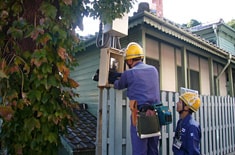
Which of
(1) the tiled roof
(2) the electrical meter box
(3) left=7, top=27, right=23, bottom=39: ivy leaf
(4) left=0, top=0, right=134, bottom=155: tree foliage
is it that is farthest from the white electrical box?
(1) the tiled roof

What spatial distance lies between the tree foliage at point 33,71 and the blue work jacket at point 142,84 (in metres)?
0.77

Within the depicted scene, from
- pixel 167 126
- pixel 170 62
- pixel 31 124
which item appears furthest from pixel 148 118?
pixel 170 62

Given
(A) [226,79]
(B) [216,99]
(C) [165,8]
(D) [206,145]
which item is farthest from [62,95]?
(A) [226,79]

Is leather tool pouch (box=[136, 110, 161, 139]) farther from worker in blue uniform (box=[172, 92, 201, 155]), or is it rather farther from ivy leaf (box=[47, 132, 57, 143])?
ivy leaf (box=[47, 132, 57, 143])

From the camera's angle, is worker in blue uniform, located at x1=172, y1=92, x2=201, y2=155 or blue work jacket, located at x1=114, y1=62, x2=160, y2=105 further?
worker in blue uniform, located at x1=172, y1=92, x2=201, y2=155

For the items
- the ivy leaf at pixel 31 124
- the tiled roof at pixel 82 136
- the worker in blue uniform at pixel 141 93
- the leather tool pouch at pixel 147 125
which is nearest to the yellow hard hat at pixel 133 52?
the worker in blue uniform at pixel 141 93

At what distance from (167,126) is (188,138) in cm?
117

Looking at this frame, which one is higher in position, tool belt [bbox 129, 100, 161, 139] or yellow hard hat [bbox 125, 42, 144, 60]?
yellow hard hat [bbox 125, 42, 144, 60]

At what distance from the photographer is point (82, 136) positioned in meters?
5.19

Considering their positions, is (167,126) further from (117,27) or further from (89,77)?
(89,77)

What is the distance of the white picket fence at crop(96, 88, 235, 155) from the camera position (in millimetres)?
→ 3074

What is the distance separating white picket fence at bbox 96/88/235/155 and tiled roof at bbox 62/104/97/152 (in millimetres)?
877

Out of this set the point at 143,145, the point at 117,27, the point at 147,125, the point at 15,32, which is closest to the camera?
the point at 15,32

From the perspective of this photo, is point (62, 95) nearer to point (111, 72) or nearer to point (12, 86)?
point (12, 86)
